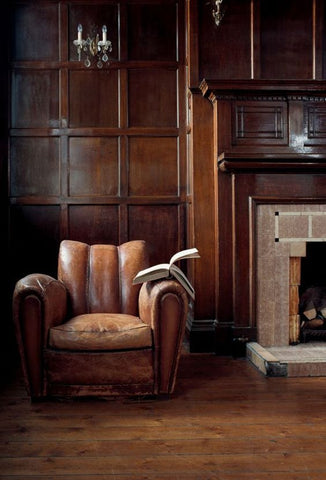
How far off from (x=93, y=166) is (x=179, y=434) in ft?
9.34

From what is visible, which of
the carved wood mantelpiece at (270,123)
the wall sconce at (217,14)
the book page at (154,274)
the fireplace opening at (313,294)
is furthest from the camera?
the fireplace opening at (313,294)

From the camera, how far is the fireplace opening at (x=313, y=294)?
4.33m

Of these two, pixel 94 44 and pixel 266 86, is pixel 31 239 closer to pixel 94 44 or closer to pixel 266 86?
pixel 94 44

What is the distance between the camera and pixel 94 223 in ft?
16.2

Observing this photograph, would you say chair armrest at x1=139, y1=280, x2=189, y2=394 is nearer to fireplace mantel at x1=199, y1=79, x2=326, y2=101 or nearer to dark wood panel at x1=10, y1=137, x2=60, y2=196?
fireplace mantel at x1=199, y1=79, x2=326, y2=101

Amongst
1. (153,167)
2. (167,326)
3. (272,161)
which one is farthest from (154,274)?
(153,167)

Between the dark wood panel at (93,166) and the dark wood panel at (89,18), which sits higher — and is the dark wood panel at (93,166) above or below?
below

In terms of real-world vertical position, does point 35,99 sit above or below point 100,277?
above

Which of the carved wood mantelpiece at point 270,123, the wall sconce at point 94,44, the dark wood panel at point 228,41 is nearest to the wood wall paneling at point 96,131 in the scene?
the wall sconce at point 94,44

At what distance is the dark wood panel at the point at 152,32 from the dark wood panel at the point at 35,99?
0.75 meters

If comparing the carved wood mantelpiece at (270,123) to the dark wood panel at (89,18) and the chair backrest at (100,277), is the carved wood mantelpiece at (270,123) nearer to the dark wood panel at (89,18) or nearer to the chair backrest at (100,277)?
the chair backrest at (100,277)

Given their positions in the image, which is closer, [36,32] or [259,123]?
[259,123]

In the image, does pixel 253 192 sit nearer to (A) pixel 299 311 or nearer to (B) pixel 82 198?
(A) pixel 299 311

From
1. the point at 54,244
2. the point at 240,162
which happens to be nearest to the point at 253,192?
the point at 240,162
